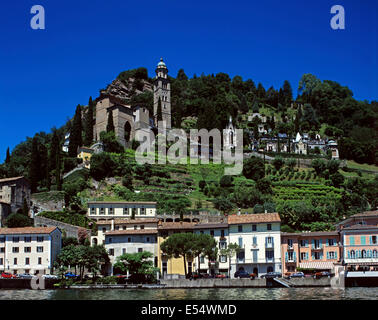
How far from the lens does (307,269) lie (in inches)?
2211

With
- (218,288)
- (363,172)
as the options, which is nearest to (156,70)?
(363,172)

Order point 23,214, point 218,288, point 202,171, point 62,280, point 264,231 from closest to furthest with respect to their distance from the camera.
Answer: point 218,288 < point 62,280 < point 264,231 < point 23,214 < point 202,171

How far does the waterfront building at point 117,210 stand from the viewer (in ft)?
241

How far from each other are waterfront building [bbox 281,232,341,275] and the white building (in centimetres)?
167

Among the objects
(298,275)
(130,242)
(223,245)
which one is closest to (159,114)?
(130,242)

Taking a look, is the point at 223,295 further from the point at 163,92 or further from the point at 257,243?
the point at 163,92

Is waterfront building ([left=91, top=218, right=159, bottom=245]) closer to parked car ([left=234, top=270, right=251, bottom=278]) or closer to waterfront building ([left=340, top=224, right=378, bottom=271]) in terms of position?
parked car ([left=234, top=270, right=251, bottom=278])

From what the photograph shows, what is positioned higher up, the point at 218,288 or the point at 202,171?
the point at 202,171

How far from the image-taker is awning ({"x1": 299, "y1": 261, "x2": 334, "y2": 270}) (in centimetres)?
5775

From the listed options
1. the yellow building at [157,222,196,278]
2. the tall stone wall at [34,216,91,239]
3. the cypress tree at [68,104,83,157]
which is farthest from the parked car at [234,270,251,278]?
the cypress tree at [68,104,83,157]

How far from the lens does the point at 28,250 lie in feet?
198

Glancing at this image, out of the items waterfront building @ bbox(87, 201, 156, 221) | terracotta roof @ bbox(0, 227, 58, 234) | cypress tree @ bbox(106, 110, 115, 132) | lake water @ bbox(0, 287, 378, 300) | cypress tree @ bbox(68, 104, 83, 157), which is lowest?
lake water @ bbox(0, 287, 378, 300)
